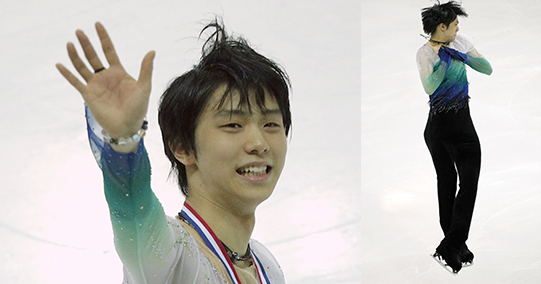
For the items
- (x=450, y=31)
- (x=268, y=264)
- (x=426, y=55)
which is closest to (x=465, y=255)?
(x=426, y=55)

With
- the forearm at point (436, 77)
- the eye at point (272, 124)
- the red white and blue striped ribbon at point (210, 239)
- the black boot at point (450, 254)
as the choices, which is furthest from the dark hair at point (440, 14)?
the red white and blue striped ribbon at point (210, 239)

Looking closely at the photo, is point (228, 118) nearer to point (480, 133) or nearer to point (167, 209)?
point (167, 209)

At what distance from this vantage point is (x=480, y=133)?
12.8 ft

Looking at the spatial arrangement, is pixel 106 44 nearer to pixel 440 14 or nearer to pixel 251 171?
pixel 251 171

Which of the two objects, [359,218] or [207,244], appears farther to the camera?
[359,218]

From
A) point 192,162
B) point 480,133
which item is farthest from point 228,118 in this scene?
point 480,133

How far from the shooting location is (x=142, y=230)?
1.64 metres

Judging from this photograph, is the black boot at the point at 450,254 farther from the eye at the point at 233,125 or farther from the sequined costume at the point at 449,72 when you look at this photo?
the eye at the point at 233,125

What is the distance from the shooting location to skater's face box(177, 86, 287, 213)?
2014 mm

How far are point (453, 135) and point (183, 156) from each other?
2.14m

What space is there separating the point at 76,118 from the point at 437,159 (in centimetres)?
214

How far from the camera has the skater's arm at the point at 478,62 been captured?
12.8ft

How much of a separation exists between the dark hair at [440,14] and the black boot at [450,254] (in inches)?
47.1

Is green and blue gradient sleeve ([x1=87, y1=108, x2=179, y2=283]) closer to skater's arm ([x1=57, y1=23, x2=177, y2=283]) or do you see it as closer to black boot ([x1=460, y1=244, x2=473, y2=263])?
skater's arm ([x1=57, y1=23, x2=177, y2=283])
